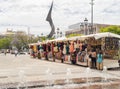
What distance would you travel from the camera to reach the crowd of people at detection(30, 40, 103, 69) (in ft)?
74.4

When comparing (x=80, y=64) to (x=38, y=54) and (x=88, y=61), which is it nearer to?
(x=88, y=61)

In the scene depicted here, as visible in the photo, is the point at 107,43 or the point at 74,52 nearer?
the point at 107,43

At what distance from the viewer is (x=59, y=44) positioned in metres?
32.6

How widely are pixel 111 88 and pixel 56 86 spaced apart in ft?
7.05

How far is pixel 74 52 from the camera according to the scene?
27703mm

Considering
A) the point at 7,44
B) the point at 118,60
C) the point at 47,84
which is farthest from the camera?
the point at 7,44

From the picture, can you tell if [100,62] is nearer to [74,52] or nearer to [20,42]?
[74,52]

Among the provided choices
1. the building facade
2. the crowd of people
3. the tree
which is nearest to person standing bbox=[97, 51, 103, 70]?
the crowd of people

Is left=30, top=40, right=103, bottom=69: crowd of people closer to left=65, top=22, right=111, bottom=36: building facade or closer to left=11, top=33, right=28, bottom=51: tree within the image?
left=65, top=22, right=111, bottom=36: building facade

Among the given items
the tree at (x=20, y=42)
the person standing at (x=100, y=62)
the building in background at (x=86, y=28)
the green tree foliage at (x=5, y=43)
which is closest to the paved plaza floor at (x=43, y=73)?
the person standing at (x=100, y=62)

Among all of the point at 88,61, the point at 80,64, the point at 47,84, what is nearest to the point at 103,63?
the point at 88,61

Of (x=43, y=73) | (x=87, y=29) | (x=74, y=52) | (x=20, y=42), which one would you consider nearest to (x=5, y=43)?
(x=20, y=42)

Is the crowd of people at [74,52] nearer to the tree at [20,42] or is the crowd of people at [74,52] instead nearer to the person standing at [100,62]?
the person standing at [100,62]

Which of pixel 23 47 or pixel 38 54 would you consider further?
pixel 23 47
